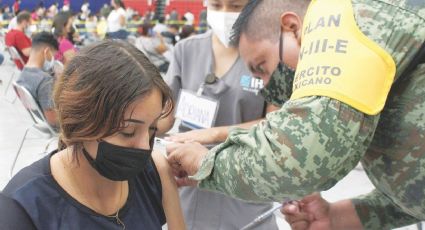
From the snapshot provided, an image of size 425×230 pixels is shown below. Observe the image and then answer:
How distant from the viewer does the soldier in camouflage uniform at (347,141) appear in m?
0.83

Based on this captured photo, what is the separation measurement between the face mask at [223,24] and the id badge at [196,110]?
0.21 metres

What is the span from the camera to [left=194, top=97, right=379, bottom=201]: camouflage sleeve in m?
0.83

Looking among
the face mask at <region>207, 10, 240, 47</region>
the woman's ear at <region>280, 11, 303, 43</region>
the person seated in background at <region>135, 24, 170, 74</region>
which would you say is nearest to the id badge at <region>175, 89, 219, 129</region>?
the face mask at <region>207, 10, 240, 47</region>

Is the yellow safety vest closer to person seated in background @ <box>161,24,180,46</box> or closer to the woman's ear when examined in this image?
the woman's ear

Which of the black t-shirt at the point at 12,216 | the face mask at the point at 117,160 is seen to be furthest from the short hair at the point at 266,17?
the black t-shirt at the point at 12,216

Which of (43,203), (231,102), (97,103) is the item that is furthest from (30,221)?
(231,102)

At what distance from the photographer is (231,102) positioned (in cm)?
166

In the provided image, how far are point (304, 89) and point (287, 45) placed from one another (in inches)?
9.9

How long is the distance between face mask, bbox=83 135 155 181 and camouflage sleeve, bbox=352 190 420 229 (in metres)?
0.63

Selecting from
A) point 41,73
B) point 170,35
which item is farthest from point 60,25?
point 170,35

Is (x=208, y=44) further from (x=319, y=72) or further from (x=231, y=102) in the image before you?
(x=319, y=72)

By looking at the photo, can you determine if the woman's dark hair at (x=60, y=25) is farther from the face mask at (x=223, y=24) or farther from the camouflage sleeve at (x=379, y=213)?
the camouflage sleeve at (x=379, y=213)

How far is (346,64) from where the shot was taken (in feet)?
2.68

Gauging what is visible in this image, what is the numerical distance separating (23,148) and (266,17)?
3936mm
